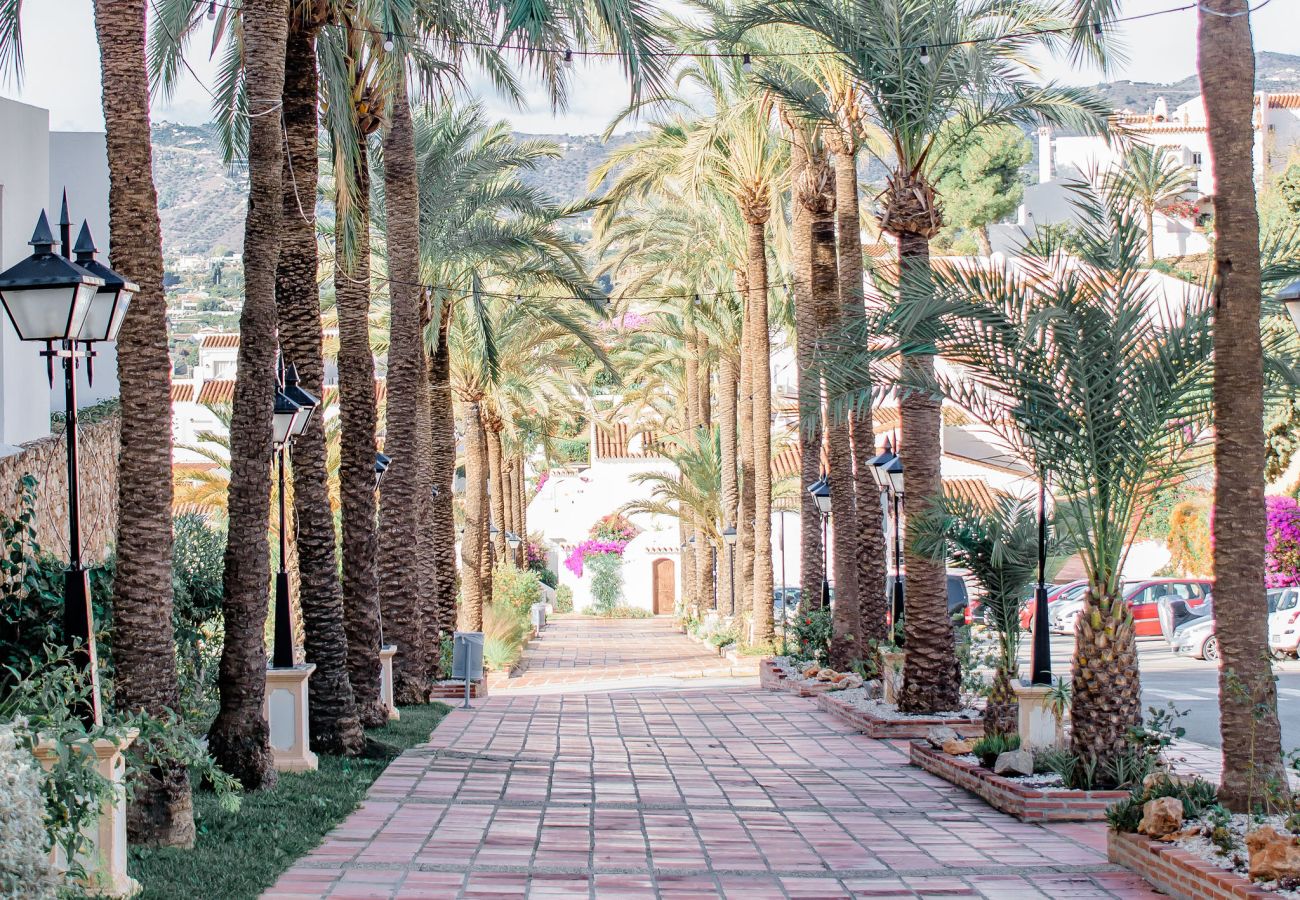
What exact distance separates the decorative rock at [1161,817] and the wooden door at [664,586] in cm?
5746

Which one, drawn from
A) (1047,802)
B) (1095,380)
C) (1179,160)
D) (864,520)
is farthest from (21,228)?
(1179,160)

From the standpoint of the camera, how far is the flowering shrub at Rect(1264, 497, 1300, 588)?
108 ft

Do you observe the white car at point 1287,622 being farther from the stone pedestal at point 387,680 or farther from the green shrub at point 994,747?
the stone pedestal at point 387,680

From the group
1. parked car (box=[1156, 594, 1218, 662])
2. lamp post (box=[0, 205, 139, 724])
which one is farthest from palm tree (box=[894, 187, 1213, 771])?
parked car (box=[1156, 594, 1218, 662])

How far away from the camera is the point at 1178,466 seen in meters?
11.2

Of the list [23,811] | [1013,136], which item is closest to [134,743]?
[23,811]

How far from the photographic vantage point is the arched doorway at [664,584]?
216 ft

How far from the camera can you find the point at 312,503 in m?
12.9

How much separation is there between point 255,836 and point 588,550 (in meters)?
57.0

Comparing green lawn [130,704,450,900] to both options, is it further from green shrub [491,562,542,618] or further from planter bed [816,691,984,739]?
green shrub [491,562,542,618]

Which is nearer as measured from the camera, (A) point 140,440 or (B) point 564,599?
(A) point 140,440

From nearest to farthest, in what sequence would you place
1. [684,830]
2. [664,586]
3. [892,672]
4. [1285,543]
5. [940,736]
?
[684,830], [940,736], [892,672], [1285,543], [664,586]

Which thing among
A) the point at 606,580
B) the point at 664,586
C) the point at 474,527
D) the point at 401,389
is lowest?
the point at 664,586

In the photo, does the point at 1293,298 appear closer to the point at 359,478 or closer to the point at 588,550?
the point at 359,478
